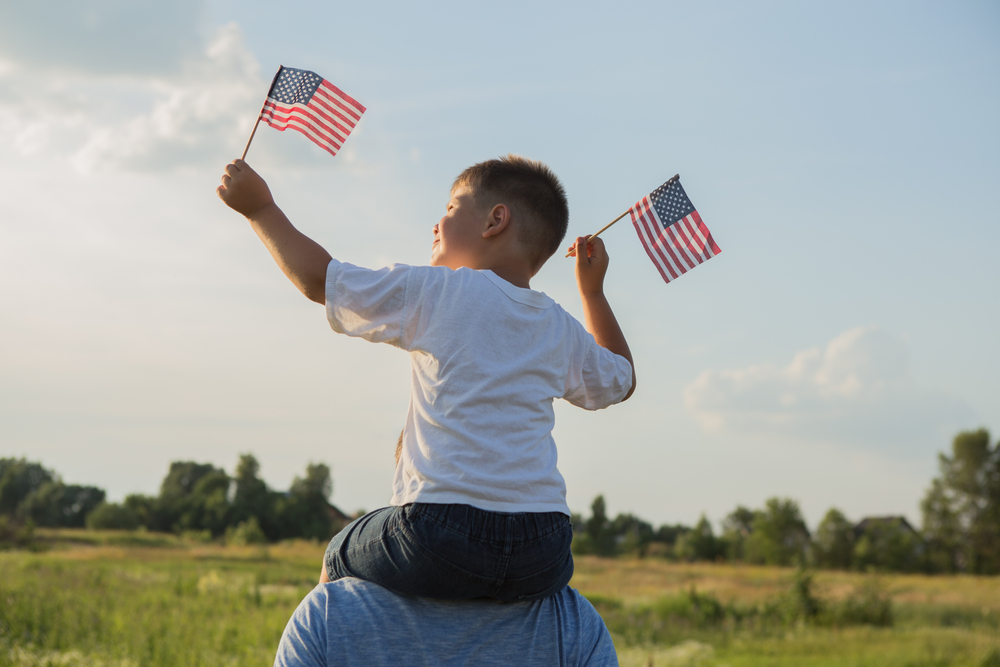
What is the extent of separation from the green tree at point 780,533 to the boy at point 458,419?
136ft

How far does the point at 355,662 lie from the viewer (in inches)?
69.4

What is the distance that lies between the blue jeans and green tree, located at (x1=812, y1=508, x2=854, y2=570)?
4291 cm

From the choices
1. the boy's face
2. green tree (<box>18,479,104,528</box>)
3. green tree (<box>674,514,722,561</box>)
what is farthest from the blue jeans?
green tree (<box>674,514,722,561</box>)

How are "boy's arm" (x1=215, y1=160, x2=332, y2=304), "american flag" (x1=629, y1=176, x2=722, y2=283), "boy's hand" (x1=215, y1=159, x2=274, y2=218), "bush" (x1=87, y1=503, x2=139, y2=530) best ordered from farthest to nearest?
1. "bush" (x1=87, y1=503, x2=139, y2=530)
2. "american flag" (x1=629, y1=176, x2=722, y2=283)
3. "boy's hand" (x1=215, y1=159, x2=274, y2=218)
4. "boy's arm" (x1=215, y1=160, x2=332, y2=304)

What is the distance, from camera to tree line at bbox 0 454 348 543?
2781cm

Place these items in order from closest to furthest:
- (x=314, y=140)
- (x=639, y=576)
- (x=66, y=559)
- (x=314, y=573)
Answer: (x=314, y=140) < (x=66, y=559) < (x=314, y=573) < (x=639, y=576)

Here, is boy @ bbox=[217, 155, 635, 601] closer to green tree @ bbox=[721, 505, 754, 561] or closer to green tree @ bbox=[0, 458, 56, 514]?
green tree @ bbox=[0, 458, 56, 514]

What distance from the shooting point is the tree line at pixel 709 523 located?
109 feet

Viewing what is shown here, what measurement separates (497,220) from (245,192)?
0.66 metres

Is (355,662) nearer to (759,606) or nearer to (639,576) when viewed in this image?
(759,606)

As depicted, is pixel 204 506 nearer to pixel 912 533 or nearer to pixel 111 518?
pixel 111 518

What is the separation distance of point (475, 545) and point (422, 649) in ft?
0.95

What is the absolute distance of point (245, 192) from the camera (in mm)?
1944

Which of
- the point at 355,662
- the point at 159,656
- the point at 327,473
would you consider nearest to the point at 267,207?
the point at 355,662
